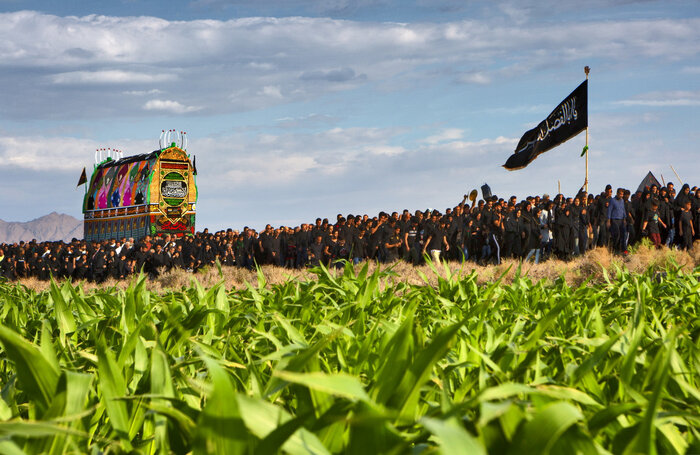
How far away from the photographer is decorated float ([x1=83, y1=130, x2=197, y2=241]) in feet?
176

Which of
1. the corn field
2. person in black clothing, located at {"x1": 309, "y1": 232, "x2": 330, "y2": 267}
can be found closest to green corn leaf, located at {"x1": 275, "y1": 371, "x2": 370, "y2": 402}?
the corn field

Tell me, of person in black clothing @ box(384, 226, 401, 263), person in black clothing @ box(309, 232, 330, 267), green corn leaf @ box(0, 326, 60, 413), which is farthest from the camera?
→ person in black clothing @ box(309, 232, 330, 267)

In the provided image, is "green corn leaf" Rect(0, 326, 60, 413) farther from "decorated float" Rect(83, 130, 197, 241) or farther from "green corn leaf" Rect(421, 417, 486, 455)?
"decorated float" Rect(83, 130, 197, 241)

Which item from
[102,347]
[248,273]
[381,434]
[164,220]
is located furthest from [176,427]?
[164,220]

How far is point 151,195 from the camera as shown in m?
53.2

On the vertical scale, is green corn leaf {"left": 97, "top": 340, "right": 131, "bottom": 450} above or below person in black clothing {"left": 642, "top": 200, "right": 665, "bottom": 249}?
below

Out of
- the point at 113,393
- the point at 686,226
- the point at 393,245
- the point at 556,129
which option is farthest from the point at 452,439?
the point at 556,129

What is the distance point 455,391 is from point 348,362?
40 cm

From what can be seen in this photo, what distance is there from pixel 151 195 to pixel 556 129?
121 feet

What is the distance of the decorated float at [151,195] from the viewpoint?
53656 mm

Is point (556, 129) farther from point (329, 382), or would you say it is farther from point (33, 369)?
point (329, 382)

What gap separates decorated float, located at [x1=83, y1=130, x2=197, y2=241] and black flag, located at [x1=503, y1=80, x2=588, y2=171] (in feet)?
106

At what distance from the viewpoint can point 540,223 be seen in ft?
62.3

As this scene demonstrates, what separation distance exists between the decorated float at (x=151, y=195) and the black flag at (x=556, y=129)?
32391mm
